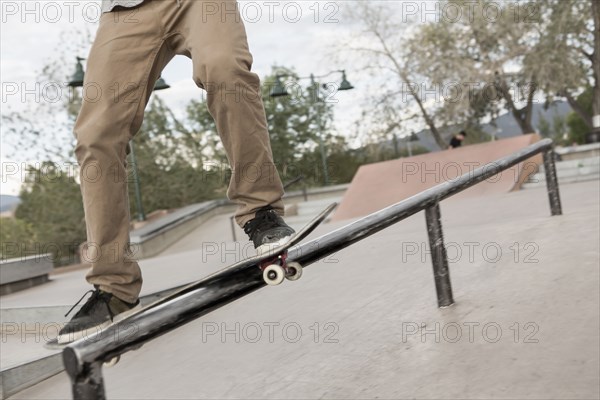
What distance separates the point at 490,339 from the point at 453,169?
36.3ft

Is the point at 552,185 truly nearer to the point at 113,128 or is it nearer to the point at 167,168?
the point at 113,128

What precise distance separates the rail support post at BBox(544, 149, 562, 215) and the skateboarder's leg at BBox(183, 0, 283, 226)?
13.4 ft

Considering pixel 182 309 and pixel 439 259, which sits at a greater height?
pixel 182 309

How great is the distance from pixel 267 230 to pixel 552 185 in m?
4.34

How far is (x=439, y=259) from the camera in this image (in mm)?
3410

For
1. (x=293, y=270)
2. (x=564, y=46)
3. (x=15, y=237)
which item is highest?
(x=564, y=46)

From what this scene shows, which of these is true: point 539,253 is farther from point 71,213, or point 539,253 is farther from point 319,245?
point 71,213

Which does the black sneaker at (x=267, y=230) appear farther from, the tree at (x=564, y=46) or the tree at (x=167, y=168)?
the tree at (x=564, y=46)

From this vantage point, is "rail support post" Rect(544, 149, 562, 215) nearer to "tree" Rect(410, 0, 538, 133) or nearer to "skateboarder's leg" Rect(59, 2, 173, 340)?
"skateboarder's leg" Rect(59, 2, 173, 340)

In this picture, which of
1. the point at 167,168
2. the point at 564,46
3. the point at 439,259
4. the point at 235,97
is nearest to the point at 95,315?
the point at 235,97

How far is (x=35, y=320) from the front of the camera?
4.62m

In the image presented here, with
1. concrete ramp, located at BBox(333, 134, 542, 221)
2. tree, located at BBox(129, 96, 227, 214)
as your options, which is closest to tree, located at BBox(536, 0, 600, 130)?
concrete ramp, located at BBox(333, 134, 542, 221)

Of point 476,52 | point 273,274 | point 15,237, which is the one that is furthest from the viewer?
point 476,52

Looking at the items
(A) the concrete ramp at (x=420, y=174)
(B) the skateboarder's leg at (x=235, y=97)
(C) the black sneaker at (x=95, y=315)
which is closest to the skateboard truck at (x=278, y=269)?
(B) the skateboarder's leg at (x=235, y=97)
